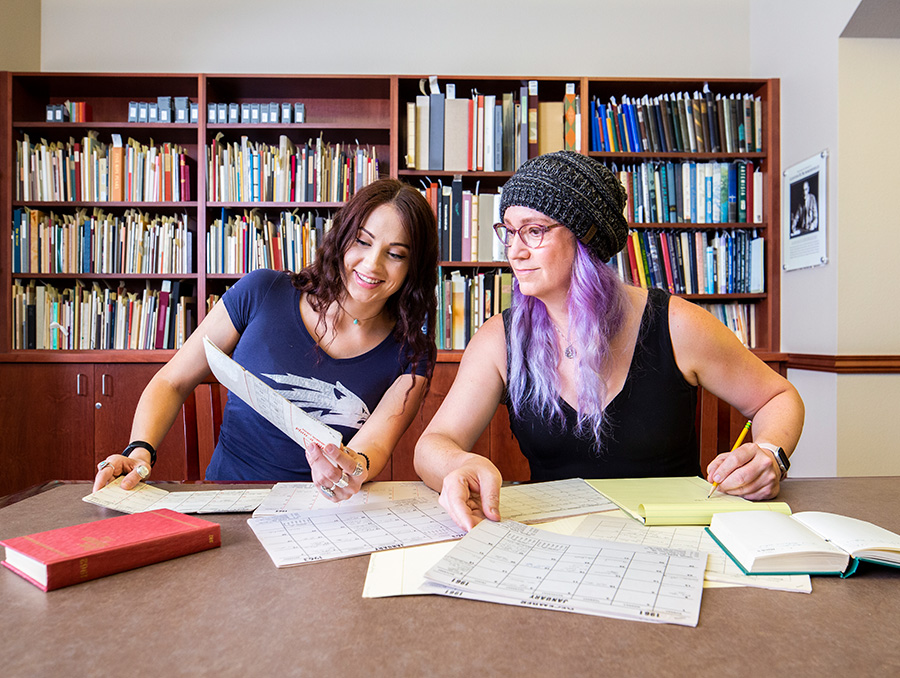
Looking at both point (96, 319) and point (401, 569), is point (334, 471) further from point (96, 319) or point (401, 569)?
point (96, 319)

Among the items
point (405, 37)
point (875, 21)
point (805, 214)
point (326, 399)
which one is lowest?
point (326, 399)

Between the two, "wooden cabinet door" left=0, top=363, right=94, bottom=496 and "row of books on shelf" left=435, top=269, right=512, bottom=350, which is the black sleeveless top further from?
"wooden cabinet door" left=0, top=363, right=94, bottom=496

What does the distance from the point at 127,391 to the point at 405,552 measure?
2593 millimetres

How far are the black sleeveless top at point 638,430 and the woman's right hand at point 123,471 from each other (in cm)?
73

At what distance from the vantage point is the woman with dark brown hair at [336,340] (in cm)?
148

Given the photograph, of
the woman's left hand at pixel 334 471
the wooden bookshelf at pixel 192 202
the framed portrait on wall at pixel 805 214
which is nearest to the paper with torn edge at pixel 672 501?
the woman's left hand at pixel 334 471

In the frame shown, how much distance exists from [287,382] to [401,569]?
0.85 m

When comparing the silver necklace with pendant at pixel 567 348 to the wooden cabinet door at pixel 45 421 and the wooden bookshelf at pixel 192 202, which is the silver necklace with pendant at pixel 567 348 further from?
the wooden cabinet door at pixel 45 421

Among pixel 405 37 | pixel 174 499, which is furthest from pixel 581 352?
pixel 405 37

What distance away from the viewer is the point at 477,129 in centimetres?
305

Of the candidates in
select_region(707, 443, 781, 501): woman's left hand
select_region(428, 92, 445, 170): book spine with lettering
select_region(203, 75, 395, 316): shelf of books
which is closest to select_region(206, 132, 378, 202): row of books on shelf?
select_region(203, 75, 395, 316): shelf of books

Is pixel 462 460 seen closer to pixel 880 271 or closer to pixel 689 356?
pixel 689 356

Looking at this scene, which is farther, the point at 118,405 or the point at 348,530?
the point at 118,405

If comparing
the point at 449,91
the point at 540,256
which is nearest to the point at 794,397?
the point at 540,256
